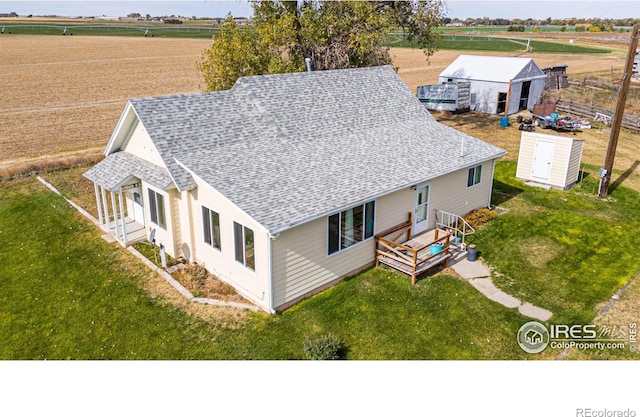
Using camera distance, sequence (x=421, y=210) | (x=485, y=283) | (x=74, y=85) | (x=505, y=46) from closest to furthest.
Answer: (x=485, y=283)
(x=421, y=210)
(x=74, y=85)
(x=505, y=46)

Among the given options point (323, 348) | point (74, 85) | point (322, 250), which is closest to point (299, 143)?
point (322, 250)

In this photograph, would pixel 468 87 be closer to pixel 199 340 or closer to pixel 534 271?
pixel 534 271

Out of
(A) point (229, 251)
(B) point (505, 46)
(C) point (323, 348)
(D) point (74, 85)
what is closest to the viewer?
(C) point (323, 348)

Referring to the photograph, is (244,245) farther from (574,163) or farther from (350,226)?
(574,163)

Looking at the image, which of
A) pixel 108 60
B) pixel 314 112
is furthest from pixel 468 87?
Answer: pixel 108 60

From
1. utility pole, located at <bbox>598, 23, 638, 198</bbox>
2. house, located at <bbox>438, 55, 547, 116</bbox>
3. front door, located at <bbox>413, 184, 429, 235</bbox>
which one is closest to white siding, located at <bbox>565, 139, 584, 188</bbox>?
utility pole, located at <bbox>598, 23, 638, 198</bbox>

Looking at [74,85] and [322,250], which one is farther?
[74,85]

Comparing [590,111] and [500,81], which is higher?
[500,81]
